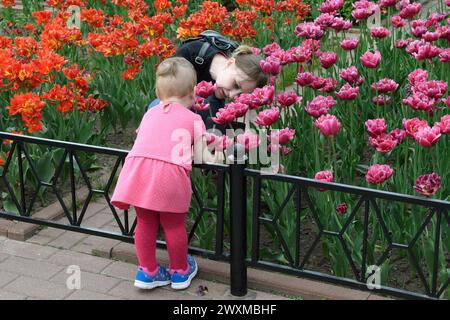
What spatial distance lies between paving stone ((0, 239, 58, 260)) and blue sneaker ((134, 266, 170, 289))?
0.63 meters

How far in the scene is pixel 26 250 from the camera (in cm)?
439

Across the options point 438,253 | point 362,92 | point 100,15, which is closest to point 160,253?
point 438,253

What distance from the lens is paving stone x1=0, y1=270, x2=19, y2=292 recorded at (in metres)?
4.05

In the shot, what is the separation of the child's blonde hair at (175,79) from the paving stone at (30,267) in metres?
1.03

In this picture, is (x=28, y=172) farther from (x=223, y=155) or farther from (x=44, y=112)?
(x=223, y=155)

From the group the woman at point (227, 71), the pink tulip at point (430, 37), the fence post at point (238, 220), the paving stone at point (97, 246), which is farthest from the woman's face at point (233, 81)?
the pink tulip at point (430, 37)

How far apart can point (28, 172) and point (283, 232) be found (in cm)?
165

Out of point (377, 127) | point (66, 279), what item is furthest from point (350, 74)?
point (66, 279)

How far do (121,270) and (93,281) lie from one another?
17cm

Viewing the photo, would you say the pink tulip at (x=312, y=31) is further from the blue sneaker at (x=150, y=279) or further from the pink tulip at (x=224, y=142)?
the blue sneaker at (x=150, y=279)

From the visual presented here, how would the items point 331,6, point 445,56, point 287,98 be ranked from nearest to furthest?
point 287,98 < point 445,56 < point 331,6

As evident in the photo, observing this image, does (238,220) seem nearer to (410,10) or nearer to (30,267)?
(30,267)

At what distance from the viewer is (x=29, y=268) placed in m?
4.19
